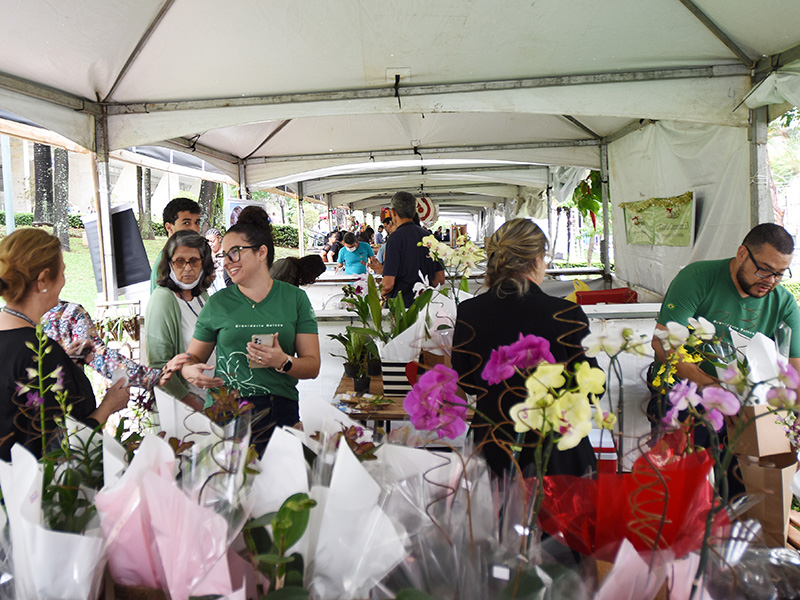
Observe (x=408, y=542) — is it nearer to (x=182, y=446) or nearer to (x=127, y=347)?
(x=182, y=446)

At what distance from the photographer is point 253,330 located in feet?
6.51

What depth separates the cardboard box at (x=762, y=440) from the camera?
1.07 meters

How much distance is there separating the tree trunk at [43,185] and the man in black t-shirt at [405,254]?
12394mm

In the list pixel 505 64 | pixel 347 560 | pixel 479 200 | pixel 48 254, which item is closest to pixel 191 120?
pixel 505 64

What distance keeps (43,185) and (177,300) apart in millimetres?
14321

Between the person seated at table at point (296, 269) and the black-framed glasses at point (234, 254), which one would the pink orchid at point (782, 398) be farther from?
the person seated at table at point (296, 269)

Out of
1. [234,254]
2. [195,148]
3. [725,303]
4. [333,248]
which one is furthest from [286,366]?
[333,248]

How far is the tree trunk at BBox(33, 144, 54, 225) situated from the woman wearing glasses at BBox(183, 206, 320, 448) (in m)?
13.6

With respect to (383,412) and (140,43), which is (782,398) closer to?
(383,412)

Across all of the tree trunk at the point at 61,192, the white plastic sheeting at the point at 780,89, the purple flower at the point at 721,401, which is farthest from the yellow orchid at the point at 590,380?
the tree trunk at the point at 61,192

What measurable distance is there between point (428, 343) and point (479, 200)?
17035 mm

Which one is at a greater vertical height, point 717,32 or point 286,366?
point 717,32

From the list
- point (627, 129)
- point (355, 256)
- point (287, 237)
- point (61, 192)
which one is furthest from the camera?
point (287, 237)

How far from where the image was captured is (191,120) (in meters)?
4.31
